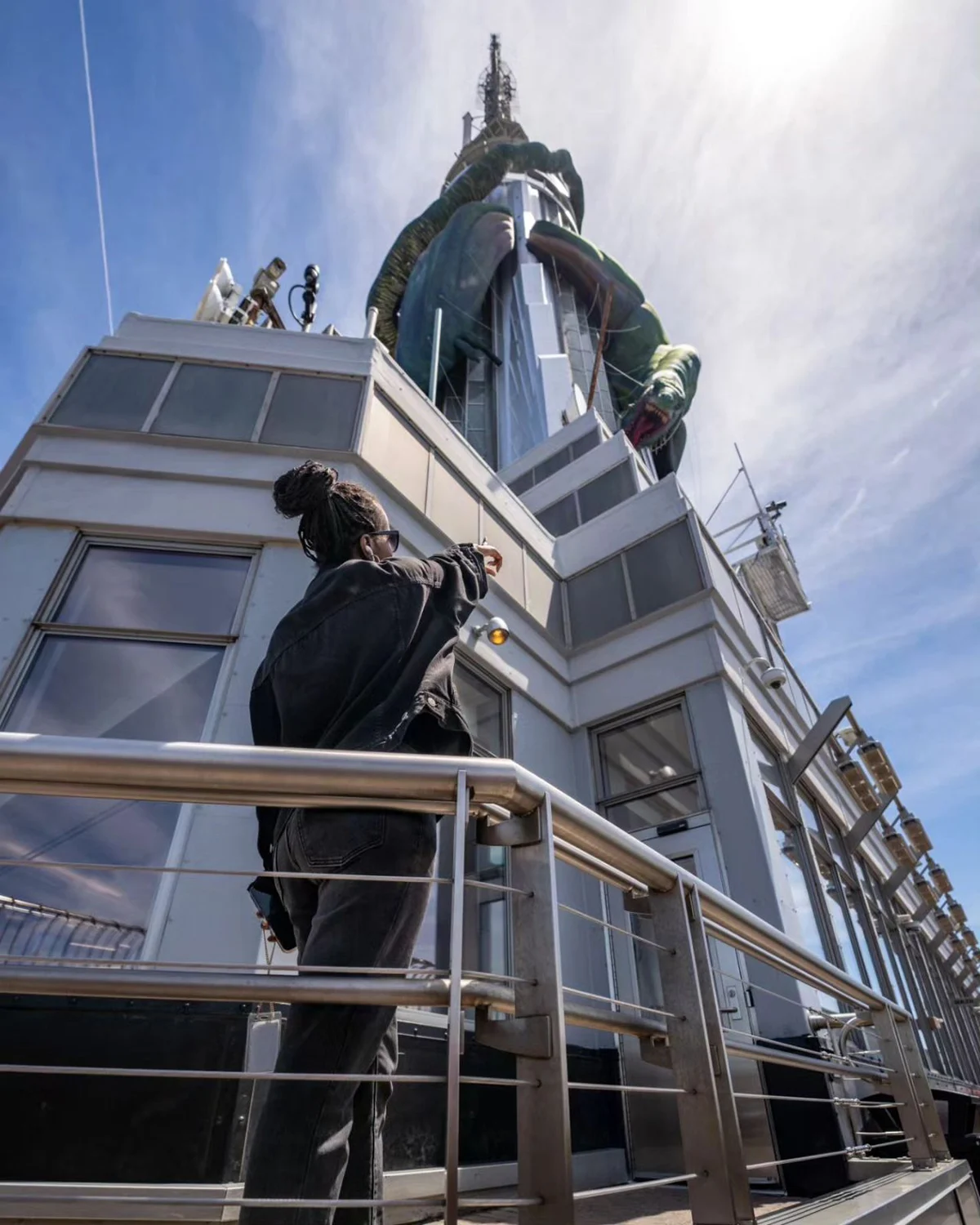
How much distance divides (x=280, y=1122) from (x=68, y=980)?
14.9 inches

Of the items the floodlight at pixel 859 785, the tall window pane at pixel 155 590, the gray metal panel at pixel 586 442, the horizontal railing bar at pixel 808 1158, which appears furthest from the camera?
the gray metal panel at pixel 586 442

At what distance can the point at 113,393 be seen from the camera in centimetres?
512

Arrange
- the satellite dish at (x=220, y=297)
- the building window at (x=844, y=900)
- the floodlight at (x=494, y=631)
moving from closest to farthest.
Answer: the floodlight at (x=494, y=631) < the building window at (x=844, y=900) < the satellite dish at (x=220, y=297)

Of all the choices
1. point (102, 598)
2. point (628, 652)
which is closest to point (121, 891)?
point (102, 598)

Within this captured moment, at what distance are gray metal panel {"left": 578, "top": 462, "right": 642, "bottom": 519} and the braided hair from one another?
6.73m

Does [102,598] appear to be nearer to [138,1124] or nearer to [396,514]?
[396,514]

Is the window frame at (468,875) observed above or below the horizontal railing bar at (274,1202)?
above

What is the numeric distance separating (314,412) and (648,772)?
4.13 m

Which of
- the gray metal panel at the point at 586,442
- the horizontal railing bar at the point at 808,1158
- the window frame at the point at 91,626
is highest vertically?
the gray metal panel at the point at 586,442

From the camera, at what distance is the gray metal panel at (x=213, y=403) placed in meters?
5.09

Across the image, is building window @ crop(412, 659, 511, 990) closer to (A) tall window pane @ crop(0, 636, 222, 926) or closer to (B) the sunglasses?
(A) tall window pane @ crop(0, 636, 222, 926)

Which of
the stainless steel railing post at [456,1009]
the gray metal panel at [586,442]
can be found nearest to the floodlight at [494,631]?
the stainless steel railing post at [456,1009]

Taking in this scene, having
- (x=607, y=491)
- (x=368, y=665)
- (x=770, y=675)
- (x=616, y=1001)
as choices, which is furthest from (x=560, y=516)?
(x=616, y=1001)

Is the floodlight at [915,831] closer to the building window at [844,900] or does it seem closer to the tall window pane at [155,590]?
the building window at [844,900]
